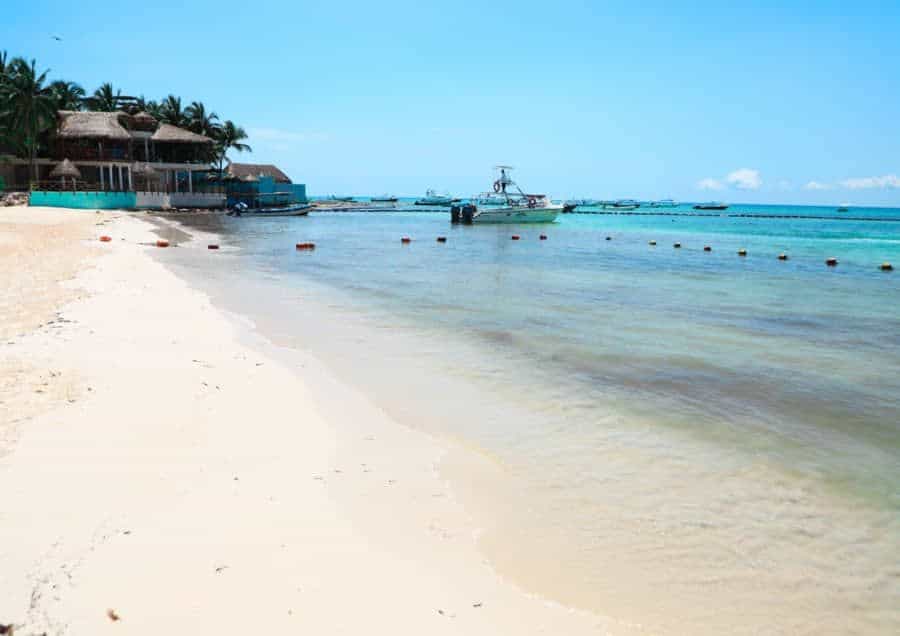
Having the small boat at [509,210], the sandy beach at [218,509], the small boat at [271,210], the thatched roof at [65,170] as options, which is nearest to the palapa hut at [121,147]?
the thatched roof at [65,170]

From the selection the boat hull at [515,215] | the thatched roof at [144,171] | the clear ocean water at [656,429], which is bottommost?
the clear ocean water at [656,429]

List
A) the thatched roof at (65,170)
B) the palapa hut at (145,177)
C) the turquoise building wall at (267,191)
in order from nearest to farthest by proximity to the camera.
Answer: the thatched roof at (65,170) → the palapa hut at (145,177) → the turquoise building wall at (267,191)

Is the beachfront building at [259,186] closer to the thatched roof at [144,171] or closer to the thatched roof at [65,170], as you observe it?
the thatched roof at [144,171]

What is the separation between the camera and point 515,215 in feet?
192

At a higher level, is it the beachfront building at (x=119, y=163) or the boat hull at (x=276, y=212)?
the beachfront building at (x=119, y=163)

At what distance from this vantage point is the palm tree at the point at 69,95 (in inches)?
2404

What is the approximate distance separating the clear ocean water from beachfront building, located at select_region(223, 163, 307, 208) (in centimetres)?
5196

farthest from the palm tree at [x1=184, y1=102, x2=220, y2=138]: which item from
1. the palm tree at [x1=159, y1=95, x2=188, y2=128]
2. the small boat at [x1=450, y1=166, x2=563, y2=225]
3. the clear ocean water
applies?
the clear ocean water

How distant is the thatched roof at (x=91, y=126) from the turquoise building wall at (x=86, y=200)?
18.1 ft

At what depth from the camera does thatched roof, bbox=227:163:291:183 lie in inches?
2930

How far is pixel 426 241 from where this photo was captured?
135ft

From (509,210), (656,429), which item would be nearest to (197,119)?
(509,210)

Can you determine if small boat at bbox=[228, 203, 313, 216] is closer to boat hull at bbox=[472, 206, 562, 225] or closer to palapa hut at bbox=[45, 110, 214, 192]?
palapa hut at bbox=[45, 110, 214, 192]

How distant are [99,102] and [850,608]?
78217 millimetres
